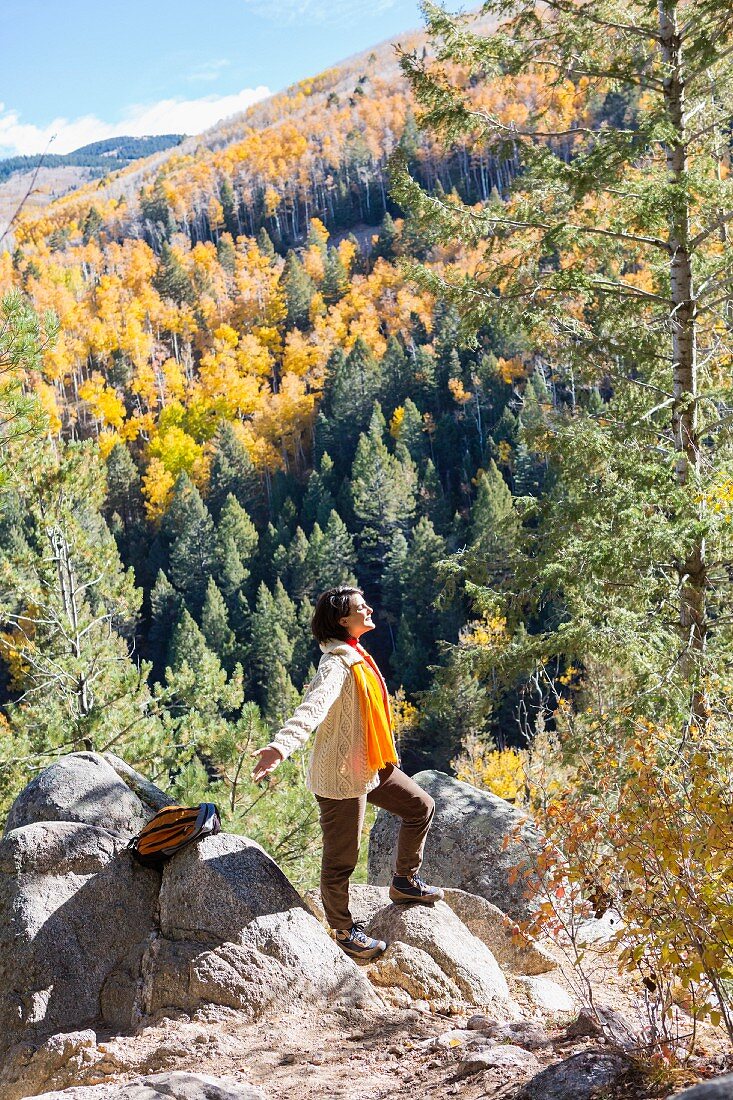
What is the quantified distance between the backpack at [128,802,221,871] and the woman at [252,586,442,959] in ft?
1.48

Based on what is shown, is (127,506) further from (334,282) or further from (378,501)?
(334,282)

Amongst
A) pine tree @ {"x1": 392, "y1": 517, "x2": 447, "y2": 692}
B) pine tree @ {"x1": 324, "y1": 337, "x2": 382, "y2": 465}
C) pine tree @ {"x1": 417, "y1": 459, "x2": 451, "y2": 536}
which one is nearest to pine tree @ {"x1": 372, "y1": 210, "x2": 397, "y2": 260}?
pine tree @ {"x1": 324, "y1": 337, "x2": 382, "y2": 465}

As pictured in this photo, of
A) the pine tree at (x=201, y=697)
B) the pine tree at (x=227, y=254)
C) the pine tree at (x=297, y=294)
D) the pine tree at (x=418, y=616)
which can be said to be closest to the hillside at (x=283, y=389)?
the pine tree at (x=418, y=616)

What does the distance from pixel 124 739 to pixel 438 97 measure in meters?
5.70

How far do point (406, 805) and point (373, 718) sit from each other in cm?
46

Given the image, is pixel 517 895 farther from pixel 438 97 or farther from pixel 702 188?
pixel 438 97

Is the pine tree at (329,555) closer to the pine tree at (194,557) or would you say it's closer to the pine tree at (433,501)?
the pine tree at (433,501)

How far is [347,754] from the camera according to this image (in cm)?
342

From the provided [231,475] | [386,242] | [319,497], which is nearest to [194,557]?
[319,497]

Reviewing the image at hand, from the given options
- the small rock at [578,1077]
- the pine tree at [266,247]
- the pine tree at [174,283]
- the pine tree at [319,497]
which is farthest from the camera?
the pine tree at [266,247]

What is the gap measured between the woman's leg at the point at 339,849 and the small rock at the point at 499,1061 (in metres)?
0.98

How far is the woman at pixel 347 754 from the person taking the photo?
11.2 feet

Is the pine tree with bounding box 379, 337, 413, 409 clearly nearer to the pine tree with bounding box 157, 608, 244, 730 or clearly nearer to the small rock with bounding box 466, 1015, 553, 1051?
the pine tree with bounding box 157, 608, 244, 730

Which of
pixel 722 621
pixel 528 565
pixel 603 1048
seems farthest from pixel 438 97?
pixel 603 1048
